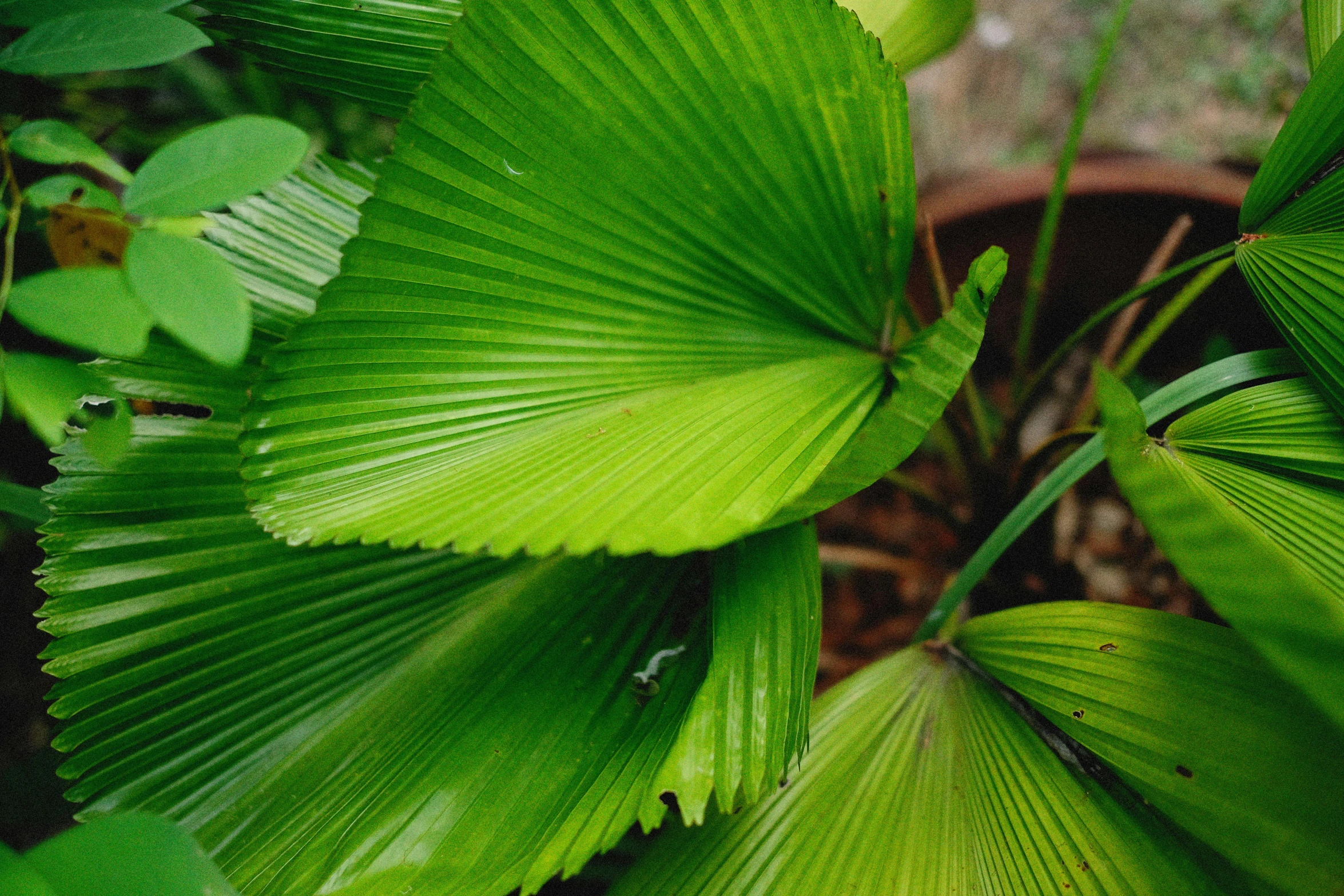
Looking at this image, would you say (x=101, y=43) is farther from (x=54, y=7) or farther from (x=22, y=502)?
(x=22, y=502)

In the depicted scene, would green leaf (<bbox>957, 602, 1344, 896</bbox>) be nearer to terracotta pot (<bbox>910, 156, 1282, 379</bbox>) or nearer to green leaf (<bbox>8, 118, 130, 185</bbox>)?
terracotta pot (<bbox>910, 156, 1282, 379</bbox>)

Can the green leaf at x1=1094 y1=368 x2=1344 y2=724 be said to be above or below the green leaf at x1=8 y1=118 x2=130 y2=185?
below

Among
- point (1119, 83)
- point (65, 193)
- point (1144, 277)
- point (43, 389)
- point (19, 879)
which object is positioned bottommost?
point (19, 879)

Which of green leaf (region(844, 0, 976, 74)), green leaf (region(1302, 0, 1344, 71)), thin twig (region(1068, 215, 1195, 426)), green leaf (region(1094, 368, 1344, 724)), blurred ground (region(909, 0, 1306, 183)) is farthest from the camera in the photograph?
blurred ground (region(909, 0, 1306, 183))

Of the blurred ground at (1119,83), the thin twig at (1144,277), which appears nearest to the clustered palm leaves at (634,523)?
the thin twig at (1144,277)

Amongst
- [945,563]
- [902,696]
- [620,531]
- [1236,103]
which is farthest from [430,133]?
[1236,103]

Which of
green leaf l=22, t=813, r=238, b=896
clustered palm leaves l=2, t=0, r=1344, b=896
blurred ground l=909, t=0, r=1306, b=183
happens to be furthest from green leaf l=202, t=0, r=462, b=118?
blurred ground l=909, t=0, r=1306, b=183

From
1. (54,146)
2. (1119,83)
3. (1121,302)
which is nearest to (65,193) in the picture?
(54,146)
